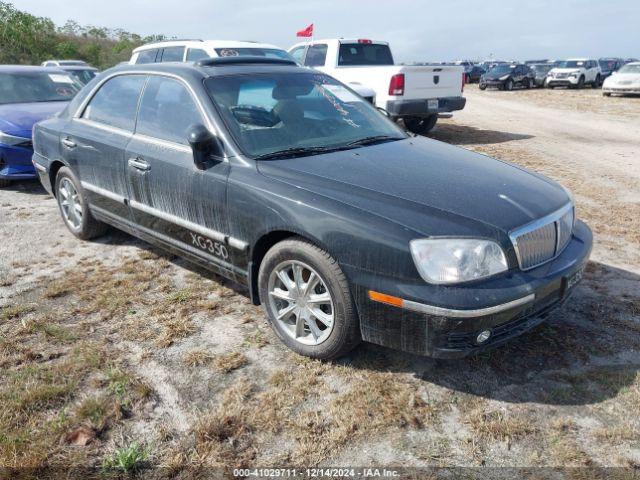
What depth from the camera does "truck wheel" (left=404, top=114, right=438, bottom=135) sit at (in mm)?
11492

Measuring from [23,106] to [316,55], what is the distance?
6.20 m

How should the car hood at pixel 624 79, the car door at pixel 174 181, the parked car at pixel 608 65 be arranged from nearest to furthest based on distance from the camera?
1. the car door at pixel 174 181
2. the car hood at pixel 624 79
3. the parked car at pixel 608 65

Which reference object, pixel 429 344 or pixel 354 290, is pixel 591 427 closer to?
pixel 429 344

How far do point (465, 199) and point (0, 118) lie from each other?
257 inches

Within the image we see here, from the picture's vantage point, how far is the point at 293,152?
11.0 feet

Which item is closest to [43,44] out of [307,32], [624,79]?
[307,32]

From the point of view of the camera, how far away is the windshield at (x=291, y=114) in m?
3.42

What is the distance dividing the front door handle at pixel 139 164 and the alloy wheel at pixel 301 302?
4.51ft

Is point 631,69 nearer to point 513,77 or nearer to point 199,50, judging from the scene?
point 513,77

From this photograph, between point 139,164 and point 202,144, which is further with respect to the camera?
point 139,164

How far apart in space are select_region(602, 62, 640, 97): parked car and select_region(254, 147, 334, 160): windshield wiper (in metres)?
22.5

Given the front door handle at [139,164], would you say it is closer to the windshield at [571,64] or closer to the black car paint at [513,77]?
the black car paint at [513,77]

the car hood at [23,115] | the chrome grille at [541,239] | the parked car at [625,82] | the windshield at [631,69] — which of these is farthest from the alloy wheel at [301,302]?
the windshield at [631,69]

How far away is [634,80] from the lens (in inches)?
836
